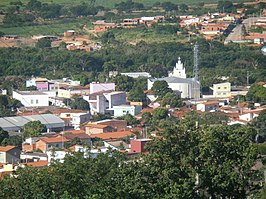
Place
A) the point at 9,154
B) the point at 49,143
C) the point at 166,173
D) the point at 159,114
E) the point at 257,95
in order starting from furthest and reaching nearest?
the point at 257,95, the point at 159,114, the point at 49,143, the point at 9,154, the point at 166,173

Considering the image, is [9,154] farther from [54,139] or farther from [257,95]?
[257,95]

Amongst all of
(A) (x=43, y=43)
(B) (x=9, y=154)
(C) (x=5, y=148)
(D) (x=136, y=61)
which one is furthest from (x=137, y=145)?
(A) (x=43, y=43)

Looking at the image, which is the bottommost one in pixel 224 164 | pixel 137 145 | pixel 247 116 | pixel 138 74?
pixel 138 74

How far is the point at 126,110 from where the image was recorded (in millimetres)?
30969

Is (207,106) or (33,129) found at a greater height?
(33,129)

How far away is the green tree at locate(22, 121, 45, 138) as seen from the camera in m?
26.3

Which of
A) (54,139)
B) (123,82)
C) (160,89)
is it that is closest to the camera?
(54,139)

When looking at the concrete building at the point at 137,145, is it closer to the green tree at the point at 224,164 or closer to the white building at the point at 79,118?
the green tree at the point at 224,164

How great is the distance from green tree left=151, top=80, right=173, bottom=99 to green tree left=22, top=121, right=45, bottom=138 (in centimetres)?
633

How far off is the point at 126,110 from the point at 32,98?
3.51m

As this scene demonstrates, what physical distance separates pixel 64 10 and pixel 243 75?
1974 cm

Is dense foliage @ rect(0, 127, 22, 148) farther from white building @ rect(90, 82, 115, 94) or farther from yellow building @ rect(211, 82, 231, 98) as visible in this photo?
yellow building @ rect(211, 82, 231, 98)

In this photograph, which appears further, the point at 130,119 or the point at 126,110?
the point at 126,110

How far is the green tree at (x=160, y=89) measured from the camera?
33.2 metres
